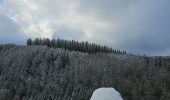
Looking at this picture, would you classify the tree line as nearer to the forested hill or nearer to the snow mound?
the forested hill

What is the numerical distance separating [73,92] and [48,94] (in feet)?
4.84

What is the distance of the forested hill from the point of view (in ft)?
81.2

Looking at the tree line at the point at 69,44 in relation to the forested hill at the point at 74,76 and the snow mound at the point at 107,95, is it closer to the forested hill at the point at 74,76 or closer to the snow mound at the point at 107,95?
the forested hill at the point at 74,76

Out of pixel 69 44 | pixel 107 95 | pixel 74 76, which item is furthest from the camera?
pixel 69 44

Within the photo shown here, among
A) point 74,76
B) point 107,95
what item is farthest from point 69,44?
point 107,95

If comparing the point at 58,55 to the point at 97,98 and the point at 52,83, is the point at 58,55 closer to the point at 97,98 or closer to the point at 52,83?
the point at 52,83

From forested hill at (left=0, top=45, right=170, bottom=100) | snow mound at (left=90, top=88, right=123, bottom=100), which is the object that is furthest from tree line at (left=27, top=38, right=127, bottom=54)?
snow mound at (left=90, top=88, right=123, bottom=100)

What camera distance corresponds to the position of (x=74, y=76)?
2755cm

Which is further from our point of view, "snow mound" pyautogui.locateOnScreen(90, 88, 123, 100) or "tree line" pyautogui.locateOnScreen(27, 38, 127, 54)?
"tree line" pyautogui.locateOnScreen(27, 38, 127, 54)

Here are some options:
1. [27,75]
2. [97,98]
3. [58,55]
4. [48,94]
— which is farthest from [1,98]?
[97,98]

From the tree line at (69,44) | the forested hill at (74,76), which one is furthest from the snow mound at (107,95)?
the tree line at (69,44)

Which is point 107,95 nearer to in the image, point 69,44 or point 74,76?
point 74,76

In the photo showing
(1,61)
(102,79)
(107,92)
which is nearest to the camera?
(107,92)

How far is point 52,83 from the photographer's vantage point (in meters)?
26.9
